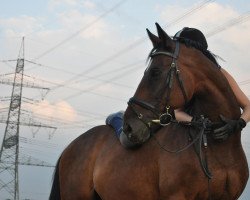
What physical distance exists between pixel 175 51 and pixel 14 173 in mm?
39320

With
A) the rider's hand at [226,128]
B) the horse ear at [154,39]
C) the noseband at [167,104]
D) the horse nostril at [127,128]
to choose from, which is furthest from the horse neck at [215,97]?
the horse nostril at [127,128]

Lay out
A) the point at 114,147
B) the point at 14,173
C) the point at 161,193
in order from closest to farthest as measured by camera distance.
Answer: the point at 161,193, the point at 114,147, the point at 14,173

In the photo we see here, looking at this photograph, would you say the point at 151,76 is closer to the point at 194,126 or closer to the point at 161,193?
the point at 194,126

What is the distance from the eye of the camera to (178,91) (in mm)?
4891

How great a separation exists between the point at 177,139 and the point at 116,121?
1.63m

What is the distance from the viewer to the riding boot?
6609 millimetres

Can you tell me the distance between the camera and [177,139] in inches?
212

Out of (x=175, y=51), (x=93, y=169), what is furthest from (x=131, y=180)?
(x=175, y=51)

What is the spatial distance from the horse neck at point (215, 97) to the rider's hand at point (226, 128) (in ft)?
0.40

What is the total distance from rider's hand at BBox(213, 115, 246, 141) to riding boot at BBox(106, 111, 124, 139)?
179cm

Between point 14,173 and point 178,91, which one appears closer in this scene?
point 178,91

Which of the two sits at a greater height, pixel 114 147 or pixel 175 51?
pixel 175 51

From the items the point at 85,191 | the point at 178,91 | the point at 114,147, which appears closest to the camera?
the point at 178,91

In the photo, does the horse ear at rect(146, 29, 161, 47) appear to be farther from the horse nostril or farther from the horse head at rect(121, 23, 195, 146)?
the horse nostril
